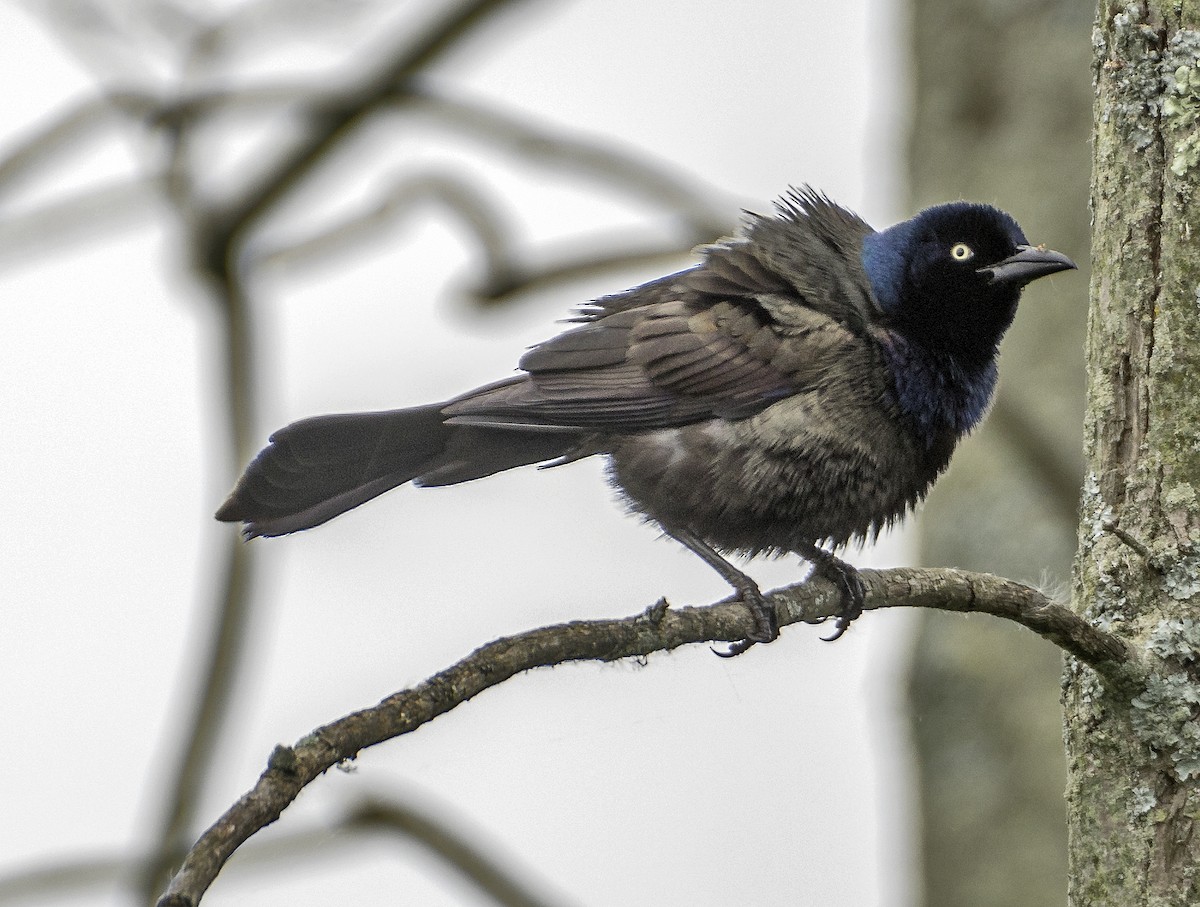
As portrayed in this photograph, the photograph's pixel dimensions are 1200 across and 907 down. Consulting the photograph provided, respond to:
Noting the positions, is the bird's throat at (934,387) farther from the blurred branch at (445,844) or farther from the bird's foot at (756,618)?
the blurred branch at (445,844)

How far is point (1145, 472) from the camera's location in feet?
8.01

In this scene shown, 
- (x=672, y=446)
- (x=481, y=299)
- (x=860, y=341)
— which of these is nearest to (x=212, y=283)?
(x=481, y=299)

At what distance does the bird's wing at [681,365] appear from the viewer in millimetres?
3564

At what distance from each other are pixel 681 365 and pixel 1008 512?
117 inches

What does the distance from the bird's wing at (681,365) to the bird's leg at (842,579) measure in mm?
406

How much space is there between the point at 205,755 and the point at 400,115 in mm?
2369

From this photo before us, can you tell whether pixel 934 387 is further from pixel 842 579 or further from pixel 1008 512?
pixel 1008 512

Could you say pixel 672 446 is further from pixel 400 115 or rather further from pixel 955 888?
pixel 955 888

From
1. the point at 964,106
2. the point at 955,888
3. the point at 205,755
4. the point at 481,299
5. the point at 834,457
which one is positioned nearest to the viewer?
the point at 834,457

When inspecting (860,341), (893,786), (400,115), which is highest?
(400,115)

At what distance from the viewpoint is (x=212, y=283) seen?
201 inches

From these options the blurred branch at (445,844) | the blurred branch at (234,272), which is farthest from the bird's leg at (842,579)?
the blurred branch at (234,272)

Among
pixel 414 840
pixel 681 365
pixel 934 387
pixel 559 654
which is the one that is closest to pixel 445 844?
pixel 414 840

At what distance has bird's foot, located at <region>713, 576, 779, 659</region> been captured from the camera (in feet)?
8.94
